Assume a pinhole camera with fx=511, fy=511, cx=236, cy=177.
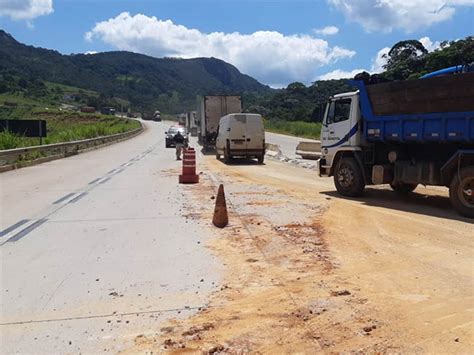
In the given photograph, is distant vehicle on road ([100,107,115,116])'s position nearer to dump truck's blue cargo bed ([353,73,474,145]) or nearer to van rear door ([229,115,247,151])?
van rear door ([229,115,247,151])

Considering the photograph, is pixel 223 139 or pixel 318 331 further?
pixel 223 139

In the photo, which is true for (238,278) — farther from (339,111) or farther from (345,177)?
(339,111)

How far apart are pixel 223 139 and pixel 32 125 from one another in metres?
12.3

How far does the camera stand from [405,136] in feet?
37.0

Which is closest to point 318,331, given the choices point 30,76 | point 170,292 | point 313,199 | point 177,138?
point 170,292

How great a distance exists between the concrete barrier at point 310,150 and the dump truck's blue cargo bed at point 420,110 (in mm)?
A: 13410

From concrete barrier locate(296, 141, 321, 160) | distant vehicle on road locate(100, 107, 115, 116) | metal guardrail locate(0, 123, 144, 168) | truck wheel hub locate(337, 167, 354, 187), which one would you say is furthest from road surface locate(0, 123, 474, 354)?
distant vehicle on road locate(100, 107, 115, 116)

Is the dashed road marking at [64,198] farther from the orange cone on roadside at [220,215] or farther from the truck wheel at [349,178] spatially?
the truck wheel at [349,178]

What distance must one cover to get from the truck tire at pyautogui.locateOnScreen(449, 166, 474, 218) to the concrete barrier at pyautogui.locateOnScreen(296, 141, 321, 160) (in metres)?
15.6

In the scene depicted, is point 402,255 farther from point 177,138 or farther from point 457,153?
point 177,138

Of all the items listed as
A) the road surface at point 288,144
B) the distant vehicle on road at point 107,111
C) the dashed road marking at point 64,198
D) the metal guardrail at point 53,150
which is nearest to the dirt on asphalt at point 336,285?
the dashed road marking at point 64,198

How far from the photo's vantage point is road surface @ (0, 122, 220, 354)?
4.52 meters

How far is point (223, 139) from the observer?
2597 cm

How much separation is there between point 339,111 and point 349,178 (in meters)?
1.86
